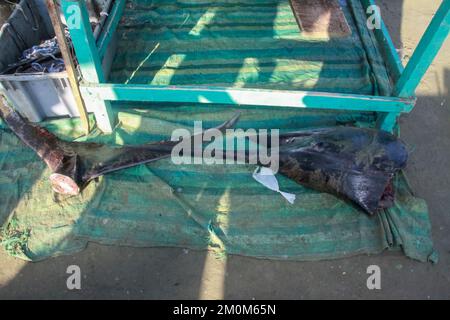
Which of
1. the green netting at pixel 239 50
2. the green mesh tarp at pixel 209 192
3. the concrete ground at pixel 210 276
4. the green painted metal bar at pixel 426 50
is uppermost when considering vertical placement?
the green painted metal bar at pixel 426 50

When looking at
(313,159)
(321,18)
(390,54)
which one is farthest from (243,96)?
(321,18)

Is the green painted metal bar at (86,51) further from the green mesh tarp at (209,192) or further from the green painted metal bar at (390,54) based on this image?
the green painted metal bar at (390,54)

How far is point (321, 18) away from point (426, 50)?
200 cm

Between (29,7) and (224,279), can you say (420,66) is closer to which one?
(224,279)

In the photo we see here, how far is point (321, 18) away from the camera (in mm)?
4688

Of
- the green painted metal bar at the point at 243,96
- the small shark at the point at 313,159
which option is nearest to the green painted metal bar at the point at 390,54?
the green painted metal bar at the point at 243,96

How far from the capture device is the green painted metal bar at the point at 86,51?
9.29 feet

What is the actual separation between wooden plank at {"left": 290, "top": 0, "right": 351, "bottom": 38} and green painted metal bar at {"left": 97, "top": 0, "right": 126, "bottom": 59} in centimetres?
216

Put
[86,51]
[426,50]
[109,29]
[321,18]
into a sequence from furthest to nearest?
[321,18] → [109,29] → [86,51] → [426,50]

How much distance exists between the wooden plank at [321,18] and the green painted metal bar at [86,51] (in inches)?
101

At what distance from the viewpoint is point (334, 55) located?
4.35m

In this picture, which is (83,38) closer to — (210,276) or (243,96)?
(243,96)
